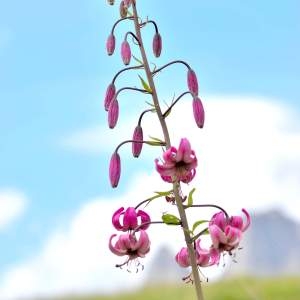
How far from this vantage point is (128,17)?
4.46m

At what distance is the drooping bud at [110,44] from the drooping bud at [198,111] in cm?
61

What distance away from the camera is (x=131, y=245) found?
4293mm

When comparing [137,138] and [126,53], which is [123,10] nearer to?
[126,53]

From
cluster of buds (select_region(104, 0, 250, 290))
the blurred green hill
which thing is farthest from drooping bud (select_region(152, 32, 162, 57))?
the blurred green hill

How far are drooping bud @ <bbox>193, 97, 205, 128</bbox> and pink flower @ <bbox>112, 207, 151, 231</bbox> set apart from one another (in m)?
0.51

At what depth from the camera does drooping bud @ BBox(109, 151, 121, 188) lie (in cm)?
433

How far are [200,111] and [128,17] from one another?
0.61m

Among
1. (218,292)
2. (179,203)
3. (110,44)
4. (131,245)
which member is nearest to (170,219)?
(179,203)

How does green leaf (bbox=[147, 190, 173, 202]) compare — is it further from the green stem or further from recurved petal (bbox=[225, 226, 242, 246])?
recurved petal (bbox=[225, 226, 242, 246])

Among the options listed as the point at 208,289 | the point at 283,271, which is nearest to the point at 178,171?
the point at 208,289

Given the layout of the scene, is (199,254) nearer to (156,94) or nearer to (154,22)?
(156,94)

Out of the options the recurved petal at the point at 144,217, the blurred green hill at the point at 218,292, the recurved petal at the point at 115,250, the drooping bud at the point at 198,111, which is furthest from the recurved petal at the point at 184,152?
the blurred green hill at the point at 218,292

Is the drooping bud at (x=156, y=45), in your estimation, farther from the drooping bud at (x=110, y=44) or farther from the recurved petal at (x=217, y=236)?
the recurved petal at (x=217, y=236)

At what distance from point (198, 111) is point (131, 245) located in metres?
0.71
